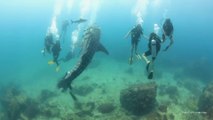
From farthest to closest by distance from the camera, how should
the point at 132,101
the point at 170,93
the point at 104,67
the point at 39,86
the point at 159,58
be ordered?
the point at 159,58 → the point at 104,67 → the point at 39,86 → the point at 170,93 → the point at 132,101

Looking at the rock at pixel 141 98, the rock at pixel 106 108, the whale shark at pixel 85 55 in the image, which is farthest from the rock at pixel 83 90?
the whale shark at pixel 85 55

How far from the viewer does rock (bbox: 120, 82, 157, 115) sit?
15.7 m

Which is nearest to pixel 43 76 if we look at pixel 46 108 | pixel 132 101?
pixel 46 108

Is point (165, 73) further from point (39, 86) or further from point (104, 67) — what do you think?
Answer: point (39, 86)

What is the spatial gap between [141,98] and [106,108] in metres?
2.74

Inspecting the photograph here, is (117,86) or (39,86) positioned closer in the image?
(117,86)

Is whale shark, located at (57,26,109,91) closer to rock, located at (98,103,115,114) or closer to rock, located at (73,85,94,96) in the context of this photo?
rock, located at (98,103,115,114)

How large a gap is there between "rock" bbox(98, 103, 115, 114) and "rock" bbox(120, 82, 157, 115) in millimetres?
1472

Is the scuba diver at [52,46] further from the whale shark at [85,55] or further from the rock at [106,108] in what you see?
the rock at [106,108]

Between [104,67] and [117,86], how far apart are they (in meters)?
8.57

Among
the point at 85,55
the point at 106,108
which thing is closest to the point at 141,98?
the point at 106,108

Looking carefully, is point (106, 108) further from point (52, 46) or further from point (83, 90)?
point (83, 90)

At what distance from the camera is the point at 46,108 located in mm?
18969

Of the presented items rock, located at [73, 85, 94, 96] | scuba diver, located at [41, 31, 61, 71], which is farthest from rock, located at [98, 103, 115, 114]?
rock, located at [73, 85, 94, 96]
